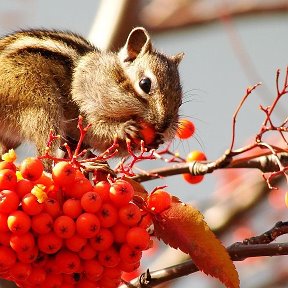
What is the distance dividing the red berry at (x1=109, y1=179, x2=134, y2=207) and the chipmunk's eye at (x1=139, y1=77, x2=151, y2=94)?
2212 mm

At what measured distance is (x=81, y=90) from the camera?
5305 mm

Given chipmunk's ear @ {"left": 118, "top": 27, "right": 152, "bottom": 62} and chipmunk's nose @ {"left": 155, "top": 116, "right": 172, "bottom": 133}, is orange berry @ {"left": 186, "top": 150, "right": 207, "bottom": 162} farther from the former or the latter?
chipmunk's ear @ {"left": 118, "top": 27, "right": 152, "bottom": 62}

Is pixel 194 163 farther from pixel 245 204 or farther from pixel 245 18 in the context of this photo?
pixel 245 18

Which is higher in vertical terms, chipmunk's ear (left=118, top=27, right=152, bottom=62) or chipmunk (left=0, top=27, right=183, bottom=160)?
chipmunk's ear (left=118, top=27, right=152, bottom=62)

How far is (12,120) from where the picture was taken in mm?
4965

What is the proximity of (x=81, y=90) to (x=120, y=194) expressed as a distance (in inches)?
96.3

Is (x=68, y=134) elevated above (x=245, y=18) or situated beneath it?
situated beneath

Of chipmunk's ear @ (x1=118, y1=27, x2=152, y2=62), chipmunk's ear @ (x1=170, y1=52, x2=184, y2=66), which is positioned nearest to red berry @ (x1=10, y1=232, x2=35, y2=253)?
chipmunk's ear @ (x1=118, y1=27, x2=152, y2=62)

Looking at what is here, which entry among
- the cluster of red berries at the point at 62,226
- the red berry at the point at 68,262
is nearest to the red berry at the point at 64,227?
the cluster of red berries at the point at 62,226

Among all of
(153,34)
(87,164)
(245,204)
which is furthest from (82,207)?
(153,34)

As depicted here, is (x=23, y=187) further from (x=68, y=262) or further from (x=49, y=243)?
(x=68, y=262)

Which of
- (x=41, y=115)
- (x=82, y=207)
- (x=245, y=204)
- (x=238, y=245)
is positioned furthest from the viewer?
(x=245, y=204)

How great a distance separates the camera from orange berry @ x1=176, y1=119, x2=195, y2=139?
4703mm

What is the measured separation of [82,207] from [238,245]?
33.0 inches
